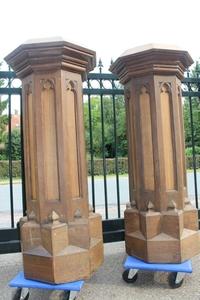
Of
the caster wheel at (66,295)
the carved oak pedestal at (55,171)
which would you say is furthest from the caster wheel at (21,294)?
the caster wheel at (66,295)

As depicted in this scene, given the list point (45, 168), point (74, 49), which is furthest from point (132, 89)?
point (45, 168)

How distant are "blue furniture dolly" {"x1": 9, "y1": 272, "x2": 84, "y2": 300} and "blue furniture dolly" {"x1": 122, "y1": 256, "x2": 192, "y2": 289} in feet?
1.53

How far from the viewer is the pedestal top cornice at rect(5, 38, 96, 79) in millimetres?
2338

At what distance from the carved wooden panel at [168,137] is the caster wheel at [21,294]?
4.38 feet

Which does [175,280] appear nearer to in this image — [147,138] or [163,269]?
[163,269]

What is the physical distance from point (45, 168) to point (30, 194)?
0.93 feet

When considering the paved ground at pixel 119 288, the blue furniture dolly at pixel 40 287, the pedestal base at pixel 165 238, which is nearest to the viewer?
the blue furniture dolly at pixel 40 287

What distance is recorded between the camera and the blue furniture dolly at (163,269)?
8.13 feet

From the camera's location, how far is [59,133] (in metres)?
2.39

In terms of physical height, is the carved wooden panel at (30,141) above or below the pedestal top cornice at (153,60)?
below

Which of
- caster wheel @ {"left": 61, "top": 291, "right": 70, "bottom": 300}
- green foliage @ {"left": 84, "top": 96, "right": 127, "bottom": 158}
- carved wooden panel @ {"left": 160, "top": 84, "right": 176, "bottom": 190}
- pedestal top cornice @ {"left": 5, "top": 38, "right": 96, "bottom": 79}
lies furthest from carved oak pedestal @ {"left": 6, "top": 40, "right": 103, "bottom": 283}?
green foliage @ {"left": 84, "top": 96, "right": 127, "bottom": 158}

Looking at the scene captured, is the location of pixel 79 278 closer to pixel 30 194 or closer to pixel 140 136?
pixel 30 194

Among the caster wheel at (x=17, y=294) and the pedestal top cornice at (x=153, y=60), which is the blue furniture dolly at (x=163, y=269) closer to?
the caster wheel at (x=17, y=294)

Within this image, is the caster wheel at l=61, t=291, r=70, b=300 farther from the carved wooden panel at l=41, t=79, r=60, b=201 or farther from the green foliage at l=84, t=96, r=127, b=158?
the green foliage at l=84, t=96, r=127, b=158
